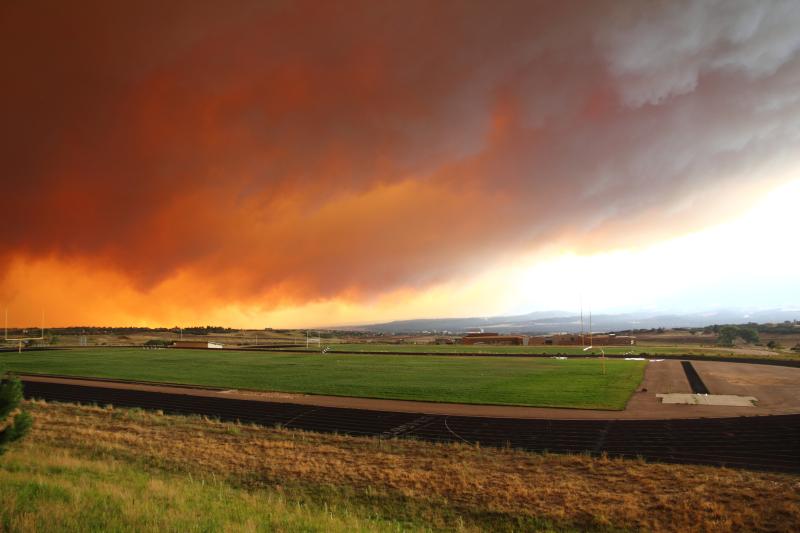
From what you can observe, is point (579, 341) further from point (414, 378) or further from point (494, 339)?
point (414, 378)

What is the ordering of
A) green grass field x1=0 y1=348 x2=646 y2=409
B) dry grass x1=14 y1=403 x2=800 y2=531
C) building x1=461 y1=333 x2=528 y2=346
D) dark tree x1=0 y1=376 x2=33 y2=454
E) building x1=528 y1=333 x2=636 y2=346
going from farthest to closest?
building x1=461 y1=333 x2=528 y2=346 → building x1=528 y1=333 x2=636 y2=346 → green grass field x1=0 y1=348 x2=646 y2=409 → dry grass x1=14 y1=403 x2=800 y2=531 → dark tree x1=0 y1=376 x2=33 y2=454

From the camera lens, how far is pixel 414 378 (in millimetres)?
56562

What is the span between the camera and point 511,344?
145 m

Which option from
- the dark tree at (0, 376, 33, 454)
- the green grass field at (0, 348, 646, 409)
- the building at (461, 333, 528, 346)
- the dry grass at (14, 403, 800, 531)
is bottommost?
the building at (461, 333, 528, 346)

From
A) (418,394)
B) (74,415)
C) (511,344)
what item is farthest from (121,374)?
(511,344)

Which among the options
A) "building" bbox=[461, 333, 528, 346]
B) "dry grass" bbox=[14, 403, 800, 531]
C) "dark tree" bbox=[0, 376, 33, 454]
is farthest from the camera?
"building" bbox=[461, 333, 528, 346]

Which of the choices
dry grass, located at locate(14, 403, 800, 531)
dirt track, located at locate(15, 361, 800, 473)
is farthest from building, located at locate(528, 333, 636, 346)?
dry grass, located at locate(14, 403, 800, 531)

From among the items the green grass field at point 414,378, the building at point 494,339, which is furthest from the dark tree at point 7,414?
the building at point 494,339

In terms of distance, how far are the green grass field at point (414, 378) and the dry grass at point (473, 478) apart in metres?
16.6

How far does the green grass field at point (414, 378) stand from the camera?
41.9m

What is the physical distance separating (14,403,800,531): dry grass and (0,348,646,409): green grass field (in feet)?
54.3

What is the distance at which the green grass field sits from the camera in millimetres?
41906

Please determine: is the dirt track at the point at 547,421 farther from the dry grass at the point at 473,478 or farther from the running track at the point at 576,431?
the dry grass at the point at 473,478

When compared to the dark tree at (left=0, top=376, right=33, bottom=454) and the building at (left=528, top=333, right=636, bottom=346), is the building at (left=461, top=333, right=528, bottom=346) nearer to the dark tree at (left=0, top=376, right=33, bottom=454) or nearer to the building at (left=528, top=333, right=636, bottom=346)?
the building at (left=528, top=333, right=636, bottom=346)
